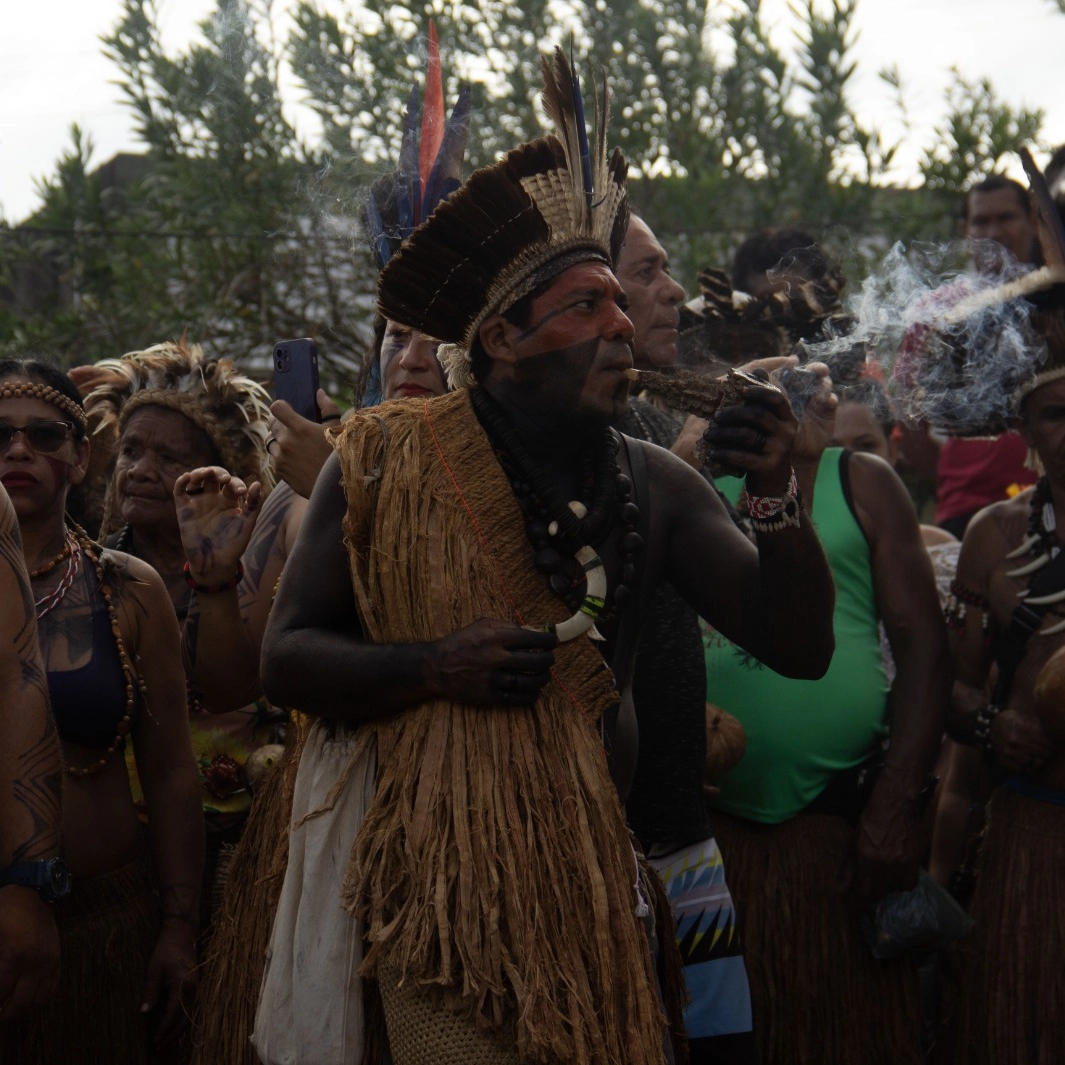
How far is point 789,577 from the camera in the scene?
295cm

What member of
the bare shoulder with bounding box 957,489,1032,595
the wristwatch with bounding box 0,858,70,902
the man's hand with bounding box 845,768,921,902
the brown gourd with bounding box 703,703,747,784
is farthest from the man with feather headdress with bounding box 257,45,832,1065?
the bare shoulder with bounding box 957,489,1032,595

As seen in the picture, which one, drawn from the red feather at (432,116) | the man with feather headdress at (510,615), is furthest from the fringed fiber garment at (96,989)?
the red feather at (432,116)

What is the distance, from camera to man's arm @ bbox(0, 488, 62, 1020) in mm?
2730

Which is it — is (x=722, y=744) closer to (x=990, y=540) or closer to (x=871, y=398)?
(x=990, y=540)

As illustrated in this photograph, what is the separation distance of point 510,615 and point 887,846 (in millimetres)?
1798

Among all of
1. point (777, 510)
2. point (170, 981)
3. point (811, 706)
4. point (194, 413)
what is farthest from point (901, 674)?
point (194, 413)

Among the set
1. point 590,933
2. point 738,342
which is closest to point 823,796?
point 738,342

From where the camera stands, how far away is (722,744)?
13.4ft

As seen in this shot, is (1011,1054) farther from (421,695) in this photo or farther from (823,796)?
(421,695)

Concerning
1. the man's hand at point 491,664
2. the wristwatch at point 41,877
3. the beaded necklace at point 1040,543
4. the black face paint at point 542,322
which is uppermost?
the black face paint at point 542,322

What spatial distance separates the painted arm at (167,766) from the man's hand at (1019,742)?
222 centimetres

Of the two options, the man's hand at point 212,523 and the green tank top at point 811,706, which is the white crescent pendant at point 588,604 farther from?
the green tank top at point 811,706

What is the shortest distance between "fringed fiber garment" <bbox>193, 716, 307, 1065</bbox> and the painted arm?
17.5 inches

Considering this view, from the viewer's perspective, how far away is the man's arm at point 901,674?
414 cm
